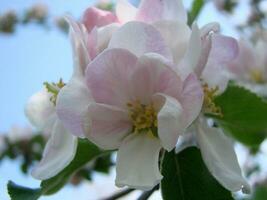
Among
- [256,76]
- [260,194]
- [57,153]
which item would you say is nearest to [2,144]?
[256,76]

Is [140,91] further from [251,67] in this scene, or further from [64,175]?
[251,67]

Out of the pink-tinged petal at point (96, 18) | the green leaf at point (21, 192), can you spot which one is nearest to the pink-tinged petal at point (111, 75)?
the pink-tinged petal at point (96, 18)

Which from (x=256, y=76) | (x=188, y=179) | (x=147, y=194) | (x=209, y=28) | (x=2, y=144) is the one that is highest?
(x=209, y=28)

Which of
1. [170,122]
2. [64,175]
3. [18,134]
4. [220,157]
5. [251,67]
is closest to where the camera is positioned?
[170,122]

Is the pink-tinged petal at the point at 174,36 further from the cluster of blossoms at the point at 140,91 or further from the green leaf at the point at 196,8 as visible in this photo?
Answer: the green leaf at the point at 196,8

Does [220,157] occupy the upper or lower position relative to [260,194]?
upper

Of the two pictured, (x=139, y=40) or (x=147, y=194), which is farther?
(x=147, y=194)
